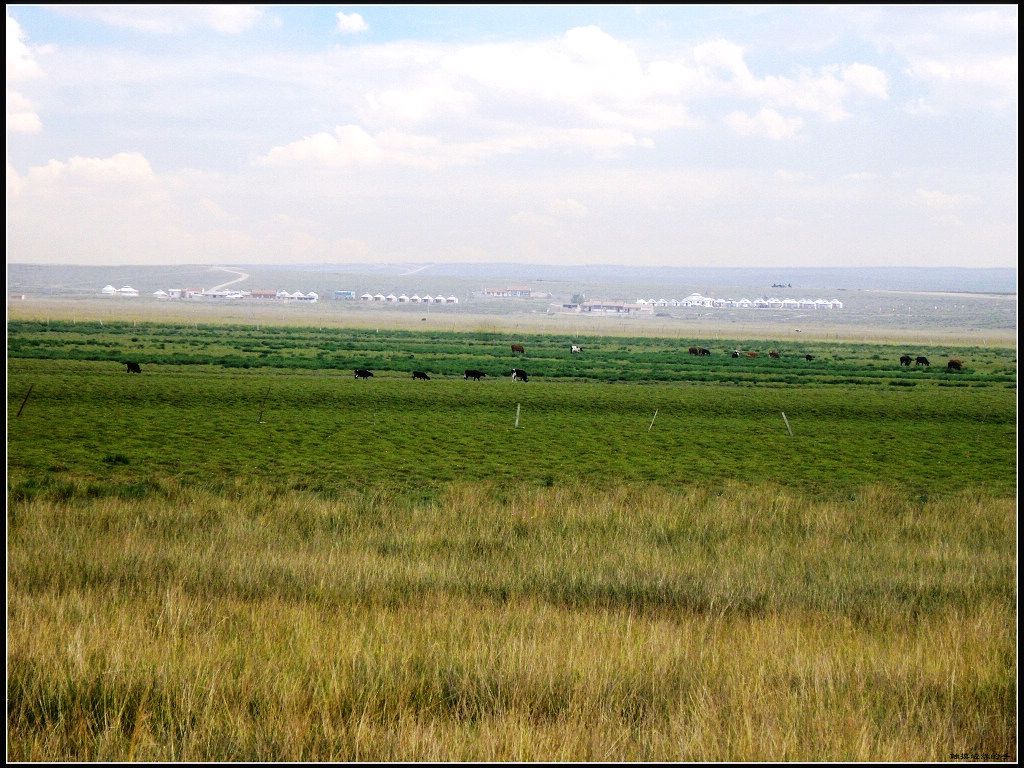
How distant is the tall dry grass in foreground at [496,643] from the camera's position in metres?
4.63

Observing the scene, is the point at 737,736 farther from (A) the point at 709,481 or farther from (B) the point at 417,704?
(A) the point at 709,481

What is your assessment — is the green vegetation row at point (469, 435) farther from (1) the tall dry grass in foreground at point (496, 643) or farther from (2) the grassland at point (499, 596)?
(1) the tall dry grass in foreground at point (496, 643)

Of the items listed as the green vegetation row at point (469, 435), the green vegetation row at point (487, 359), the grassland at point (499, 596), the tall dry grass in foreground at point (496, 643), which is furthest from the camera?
the green vegetation row at point (487, 359)

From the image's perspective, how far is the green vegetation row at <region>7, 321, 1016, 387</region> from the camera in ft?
155

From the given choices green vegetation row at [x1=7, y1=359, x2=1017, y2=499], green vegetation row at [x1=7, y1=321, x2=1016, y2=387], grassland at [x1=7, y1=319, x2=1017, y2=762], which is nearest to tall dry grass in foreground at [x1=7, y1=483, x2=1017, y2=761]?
grassland at [x1=7, y1=319, x2=1017, y2=762]

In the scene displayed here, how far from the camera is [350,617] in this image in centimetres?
707

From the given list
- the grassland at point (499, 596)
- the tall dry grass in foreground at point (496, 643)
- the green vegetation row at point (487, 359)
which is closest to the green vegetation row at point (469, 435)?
the grassland at point (499, 596)

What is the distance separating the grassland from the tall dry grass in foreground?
1.1 inches

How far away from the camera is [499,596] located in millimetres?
8172

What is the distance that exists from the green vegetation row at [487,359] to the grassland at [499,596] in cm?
2242

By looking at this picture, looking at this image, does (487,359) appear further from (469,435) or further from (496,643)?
(496,643)

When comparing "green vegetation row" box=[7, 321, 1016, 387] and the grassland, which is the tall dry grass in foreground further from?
"green vegetation row" box=[7, 321, 1016, 387]

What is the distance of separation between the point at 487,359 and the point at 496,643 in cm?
5305

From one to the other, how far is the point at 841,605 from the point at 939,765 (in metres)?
3.95
